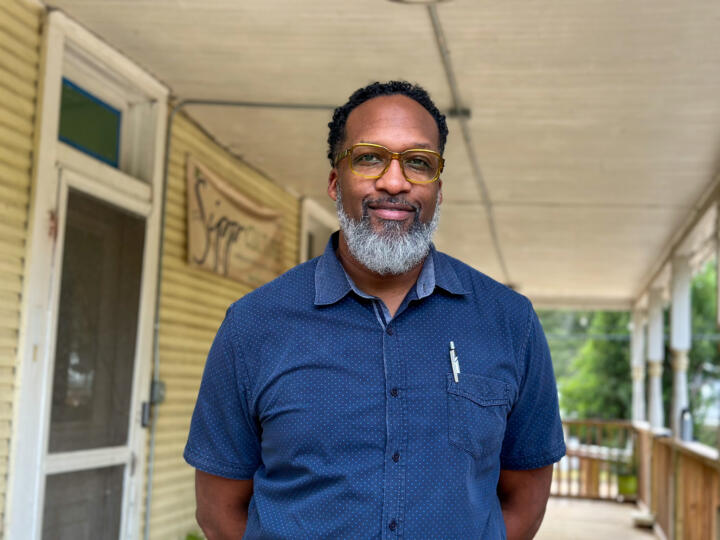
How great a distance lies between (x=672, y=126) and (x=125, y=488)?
3.75m

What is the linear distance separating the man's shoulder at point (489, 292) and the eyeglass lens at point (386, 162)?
181 mm

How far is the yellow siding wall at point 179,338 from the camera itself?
5.03 m

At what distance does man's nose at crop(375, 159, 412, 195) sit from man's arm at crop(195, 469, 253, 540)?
66cm

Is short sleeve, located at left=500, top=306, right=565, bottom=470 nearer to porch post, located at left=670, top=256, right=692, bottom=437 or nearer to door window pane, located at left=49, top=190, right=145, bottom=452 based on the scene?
door window pane, located at left=49, top=190, right=145, bottom=452

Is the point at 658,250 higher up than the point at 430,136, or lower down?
higher up

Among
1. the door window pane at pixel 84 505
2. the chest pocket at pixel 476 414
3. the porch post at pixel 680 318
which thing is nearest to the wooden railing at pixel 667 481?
the porch post at pixel 680 318

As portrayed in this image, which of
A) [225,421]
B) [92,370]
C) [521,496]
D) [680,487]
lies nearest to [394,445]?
[225,421]

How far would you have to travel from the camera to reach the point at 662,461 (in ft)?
30.9

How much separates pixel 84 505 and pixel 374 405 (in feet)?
10.1

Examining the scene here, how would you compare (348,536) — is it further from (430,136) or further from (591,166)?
(591,166)

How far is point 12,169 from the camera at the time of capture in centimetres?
360

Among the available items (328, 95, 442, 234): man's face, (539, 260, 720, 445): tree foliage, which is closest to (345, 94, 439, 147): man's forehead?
(328, 95, 442, 234): man's face

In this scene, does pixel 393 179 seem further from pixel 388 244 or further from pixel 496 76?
pixel 496 76

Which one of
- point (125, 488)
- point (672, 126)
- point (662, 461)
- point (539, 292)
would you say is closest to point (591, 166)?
point (672, 126)
